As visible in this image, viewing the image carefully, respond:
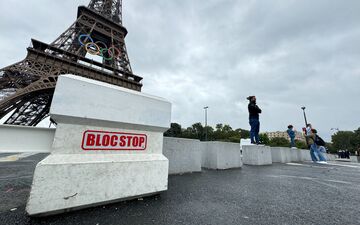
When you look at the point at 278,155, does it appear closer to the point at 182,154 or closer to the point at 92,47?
the point at 182,154

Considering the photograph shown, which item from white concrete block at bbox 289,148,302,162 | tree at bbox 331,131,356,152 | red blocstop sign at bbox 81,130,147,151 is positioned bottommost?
white concrete block at bbox 289,148,302,162

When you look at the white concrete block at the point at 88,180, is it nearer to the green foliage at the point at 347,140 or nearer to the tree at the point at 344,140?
the green foliage at the point at 347,140

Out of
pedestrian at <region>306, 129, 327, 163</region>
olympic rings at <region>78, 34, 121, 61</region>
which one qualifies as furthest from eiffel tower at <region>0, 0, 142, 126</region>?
pedestrian at <region>306, 129, 327, 163</region>

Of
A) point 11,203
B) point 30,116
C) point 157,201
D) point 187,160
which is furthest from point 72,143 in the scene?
point 30,116

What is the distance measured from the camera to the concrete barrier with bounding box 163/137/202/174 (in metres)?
4.07

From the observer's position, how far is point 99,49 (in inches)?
965

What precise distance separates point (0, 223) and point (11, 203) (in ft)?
2.17

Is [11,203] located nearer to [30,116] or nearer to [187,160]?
[187,160]

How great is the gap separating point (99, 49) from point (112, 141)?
90.3ft

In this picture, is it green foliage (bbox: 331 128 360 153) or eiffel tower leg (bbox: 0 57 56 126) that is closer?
eiffel tower leg (bbox: 0 57 56 126)

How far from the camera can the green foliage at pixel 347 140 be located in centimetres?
5345

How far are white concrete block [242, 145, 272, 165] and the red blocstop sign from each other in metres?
5.82

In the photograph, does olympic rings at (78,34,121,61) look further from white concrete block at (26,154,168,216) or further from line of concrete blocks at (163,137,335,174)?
white concrete block at (26,154,168,216)

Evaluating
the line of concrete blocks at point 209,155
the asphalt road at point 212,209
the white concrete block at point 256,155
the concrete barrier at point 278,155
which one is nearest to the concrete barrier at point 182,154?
the line of concrete blocks at point 209,155
